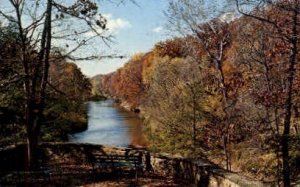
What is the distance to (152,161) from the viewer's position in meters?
15.1

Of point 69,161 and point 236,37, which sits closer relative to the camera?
point 69,161

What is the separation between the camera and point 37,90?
48.2 feet

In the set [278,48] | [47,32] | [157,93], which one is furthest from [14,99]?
[157,93]

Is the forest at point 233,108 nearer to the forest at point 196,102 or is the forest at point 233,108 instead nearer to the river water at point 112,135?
the forest at point 196,102

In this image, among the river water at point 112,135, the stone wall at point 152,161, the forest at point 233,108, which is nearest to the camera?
the stone wall at point 152,161

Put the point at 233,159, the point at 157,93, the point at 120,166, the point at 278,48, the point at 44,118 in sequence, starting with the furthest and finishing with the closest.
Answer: the point at 157,93 → the point at 233,159 → the point at 44,118 → the point at 278,48 → the point at 120,166

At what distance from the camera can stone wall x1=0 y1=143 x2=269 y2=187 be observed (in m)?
11.0

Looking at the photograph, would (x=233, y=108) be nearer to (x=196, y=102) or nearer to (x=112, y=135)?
(x=196, y=102)

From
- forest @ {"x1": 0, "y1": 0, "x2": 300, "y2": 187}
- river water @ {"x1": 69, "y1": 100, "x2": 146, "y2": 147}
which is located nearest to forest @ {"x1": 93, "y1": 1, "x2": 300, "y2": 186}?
forest @ {"x1": 0, "y1": 0, "x2": 300, "y2": 187}

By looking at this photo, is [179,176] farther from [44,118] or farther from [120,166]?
[44,118]

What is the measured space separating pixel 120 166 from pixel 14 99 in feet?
19.8

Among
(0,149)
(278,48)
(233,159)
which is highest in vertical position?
(278,48)

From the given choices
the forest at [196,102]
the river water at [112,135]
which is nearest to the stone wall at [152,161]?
the forest at [196,102]

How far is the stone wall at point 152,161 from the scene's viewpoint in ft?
35.9
